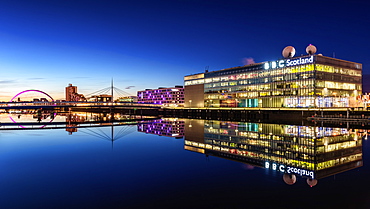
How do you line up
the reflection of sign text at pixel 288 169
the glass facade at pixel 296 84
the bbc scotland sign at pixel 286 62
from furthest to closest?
the bbc scotland sign at pixel 286 62, the glass facade at pixel 296 84, the reflection of sign text at pixel 288 169

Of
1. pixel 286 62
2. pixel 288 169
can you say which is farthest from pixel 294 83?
pixel 288 169

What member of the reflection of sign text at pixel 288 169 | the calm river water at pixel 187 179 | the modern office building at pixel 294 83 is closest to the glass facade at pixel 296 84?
the modern office building at pixel 294 83

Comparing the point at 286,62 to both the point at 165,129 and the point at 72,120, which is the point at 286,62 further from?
the point at 72,120

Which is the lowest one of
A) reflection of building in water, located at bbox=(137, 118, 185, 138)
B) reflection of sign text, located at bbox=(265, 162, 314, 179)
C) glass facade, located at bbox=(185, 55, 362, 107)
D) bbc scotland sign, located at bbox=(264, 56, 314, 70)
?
reflection of sign text, located at bbox=(265, 162, 314, 179)

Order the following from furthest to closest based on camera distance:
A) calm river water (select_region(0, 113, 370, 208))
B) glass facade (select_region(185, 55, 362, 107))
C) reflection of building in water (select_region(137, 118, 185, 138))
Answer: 1. glass facade (select_region(185, 55, 362, 107))
2. reflection of building in water (select_region(137, 118, 185, 138))
3. calm river water (select_region(0, 113, 370, 208))

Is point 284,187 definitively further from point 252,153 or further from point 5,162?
point 5,162

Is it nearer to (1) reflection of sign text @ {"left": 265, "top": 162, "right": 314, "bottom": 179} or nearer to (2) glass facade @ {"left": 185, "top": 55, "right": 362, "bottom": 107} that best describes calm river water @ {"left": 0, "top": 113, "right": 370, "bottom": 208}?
(1) reflection of sign text @ {"left": 265, "top": 162, "right": 314, "bottom": 179}

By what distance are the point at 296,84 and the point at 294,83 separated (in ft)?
2.65

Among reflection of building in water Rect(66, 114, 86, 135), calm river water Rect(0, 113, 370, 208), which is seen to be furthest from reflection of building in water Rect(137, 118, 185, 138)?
calm river water Rect(0, 113, 370, 208)

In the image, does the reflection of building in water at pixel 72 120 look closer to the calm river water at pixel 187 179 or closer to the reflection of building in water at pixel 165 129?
the reflection of building in water at pixel 165 129

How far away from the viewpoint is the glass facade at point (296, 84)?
79.9 meters

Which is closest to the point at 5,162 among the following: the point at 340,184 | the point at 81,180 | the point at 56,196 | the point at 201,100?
the point at 81,180

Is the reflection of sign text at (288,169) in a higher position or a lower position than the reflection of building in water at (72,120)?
lower

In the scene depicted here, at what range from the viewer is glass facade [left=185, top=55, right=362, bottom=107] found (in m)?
79.9
